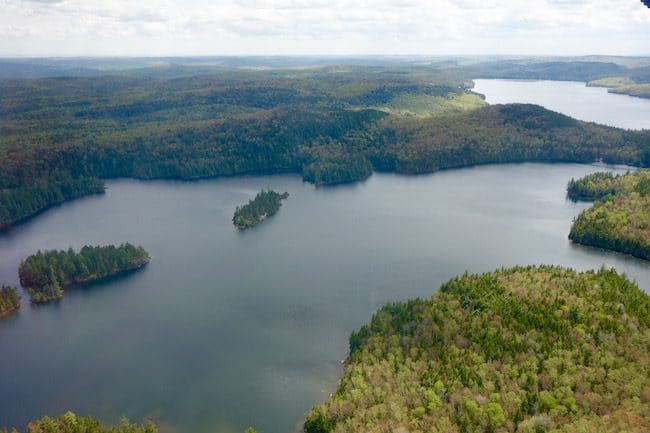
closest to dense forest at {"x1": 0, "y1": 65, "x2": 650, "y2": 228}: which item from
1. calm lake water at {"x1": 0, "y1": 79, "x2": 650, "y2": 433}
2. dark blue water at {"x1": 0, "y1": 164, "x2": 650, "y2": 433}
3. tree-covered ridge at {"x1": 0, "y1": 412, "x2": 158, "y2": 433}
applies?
calm lake water at {"x1": 0, "y1": 79, "x2": 650, "y2": 433}

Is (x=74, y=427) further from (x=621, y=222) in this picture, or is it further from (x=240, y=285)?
(x=621, y=222)

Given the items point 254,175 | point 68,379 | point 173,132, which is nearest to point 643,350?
point 68,379

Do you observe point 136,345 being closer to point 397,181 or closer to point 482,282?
point 482,282

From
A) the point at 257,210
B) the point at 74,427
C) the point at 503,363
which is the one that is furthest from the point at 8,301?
the point at 503,363

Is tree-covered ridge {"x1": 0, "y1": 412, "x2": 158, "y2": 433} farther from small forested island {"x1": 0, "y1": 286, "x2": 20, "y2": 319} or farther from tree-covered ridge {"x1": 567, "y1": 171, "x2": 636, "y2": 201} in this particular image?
tree-covered ridge {"x1": 567, "y1": 171, "x2": 636, "y2": 201}

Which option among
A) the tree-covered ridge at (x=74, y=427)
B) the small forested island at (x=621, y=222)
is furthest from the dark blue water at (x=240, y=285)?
the tree-covered ridge at (x=74, y=427)
